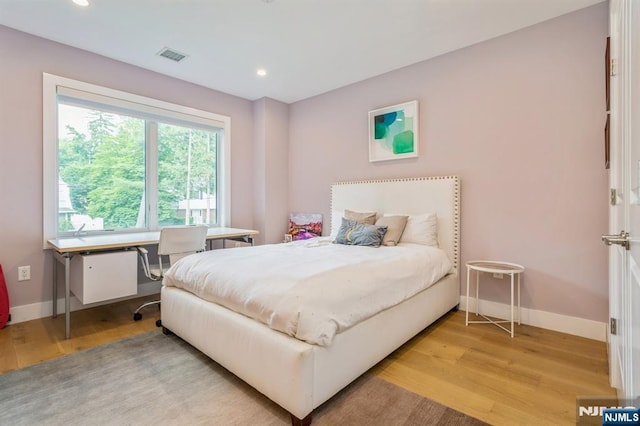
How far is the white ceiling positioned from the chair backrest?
1.80 meters

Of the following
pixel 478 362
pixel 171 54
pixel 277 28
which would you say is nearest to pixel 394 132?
pixel 277 28

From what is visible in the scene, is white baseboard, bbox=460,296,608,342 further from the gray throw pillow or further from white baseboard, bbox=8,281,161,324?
white baseboard, bbox=8,281,161,324

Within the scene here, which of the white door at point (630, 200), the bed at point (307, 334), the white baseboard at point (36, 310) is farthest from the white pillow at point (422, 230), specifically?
the white baseboard at point (36, 310)

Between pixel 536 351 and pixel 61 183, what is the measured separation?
4.46m

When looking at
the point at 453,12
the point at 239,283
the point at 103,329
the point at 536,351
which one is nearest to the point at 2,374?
the point at 103,329

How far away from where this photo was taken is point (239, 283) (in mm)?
1807

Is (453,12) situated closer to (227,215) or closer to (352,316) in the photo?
(352,316)

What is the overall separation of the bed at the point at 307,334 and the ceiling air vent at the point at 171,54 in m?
2.23

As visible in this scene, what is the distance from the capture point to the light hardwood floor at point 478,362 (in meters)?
1.61

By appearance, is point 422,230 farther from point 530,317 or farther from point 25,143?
point 25,143

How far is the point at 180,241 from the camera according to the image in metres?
2.82

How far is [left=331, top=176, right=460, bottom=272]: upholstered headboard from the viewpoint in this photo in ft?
9.86

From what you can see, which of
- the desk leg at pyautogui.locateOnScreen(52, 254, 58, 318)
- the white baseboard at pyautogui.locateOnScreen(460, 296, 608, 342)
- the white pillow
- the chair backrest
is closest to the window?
the desk leg at pyautogui.locateOnScreen(52, 254, 58, 318)

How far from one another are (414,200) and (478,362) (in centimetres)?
167
